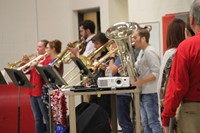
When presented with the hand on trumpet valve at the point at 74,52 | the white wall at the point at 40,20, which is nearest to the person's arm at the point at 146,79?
the hand on trumpet valve at the point at 74,52

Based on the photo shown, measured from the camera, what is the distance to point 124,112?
14.9ft

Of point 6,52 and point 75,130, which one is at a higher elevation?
point 6,52

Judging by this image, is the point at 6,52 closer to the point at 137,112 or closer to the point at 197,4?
the point at 137,112

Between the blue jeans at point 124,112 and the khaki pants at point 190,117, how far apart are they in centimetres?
198

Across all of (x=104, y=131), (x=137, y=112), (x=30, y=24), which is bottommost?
(x=104, y=131)

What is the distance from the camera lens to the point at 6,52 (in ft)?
23.3

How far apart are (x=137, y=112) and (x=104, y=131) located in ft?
1.56

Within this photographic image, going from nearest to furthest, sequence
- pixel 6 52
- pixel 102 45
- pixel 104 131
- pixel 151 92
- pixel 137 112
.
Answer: pixel 137 112, pixel 104 131, pixel 151 92, pixel 102 45, pixel 6 52

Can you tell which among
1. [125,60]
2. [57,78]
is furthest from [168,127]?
[57,78]

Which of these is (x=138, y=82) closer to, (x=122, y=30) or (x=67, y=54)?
(x=122, y=30)

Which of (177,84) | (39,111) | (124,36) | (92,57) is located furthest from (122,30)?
(39,111)

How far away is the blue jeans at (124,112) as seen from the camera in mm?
4516

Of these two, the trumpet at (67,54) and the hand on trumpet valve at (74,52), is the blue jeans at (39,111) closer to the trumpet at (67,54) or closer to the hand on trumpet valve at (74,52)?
the trumpet at (67,54)

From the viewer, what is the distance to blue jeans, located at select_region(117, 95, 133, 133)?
4.52 meters
